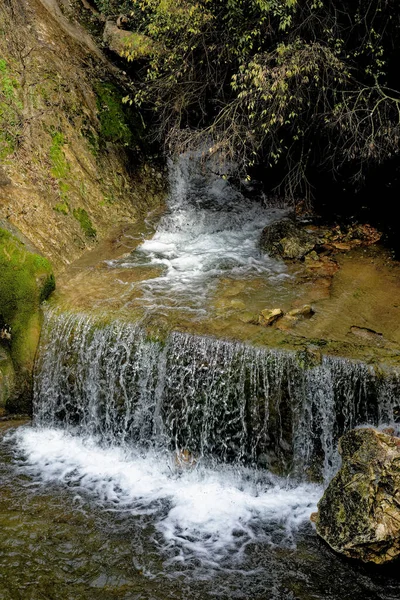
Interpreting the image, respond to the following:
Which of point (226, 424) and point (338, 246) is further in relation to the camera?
point (338, 246)

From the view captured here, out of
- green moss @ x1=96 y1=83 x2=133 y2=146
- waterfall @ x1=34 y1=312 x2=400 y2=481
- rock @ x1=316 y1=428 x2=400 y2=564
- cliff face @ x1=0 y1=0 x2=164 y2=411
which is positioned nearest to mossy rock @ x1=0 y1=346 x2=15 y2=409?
cliff face @ x1=0 y1=0 x2=164 y2=411

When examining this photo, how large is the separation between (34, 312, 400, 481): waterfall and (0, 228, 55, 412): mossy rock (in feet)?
0.65

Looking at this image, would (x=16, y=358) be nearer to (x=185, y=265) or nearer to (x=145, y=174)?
(x=185, y=265)

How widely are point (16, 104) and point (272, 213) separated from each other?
5510 millimetres

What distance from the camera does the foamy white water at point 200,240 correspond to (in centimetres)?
785

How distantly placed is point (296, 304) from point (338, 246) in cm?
237

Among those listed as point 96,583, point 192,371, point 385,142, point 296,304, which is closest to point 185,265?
point 296,304

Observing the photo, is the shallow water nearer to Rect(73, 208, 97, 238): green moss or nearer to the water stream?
the water stream

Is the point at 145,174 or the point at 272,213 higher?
the point at 145,174

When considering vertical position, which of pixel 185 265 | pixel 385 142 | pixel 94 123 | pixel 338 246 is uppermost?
pixel 94 123

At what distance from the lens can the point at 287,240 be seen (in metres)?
8.77

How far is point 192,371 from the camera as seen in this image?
600 centimetres

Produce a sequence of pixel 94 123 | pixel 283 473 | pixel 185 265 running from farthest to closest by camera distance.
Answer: pixel 94 123, pixel 185 265, pixel 283 473

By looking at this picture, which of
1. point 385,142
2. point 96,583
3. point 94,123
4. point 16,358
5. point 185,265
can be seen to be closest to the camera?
point 96,583
